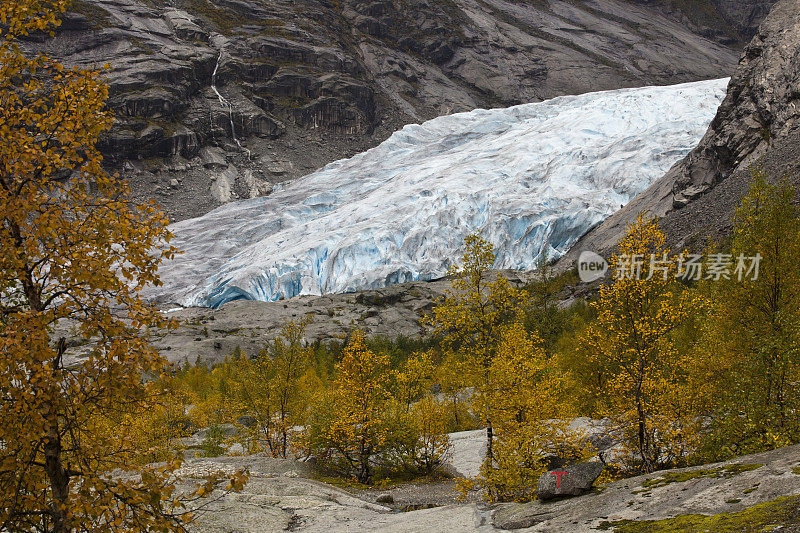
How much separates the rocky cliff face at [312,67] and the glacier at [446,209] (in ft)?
95.7

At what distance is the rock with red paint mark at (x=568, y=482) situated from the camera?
11.5m

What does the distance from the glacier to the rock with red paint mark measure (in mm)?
53235

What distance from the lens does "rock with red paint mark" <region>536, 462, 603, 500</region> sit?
1146 cm

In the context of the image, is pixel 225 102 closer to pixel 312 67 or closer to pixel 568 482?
pixel 312 67

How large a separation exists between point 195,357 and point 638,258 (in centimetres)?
5319

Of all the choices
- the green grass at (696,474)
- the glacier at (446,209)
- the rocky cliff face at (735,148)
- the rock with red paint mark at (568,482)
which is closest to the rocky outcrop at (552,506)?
the green grass at (696,474)

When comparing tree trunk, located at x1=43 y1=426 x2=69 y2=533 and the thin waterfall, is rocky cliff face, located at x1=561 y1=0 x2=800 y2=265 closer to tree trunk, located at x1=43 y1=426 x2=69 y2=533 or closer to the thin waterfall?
tree trunk, located at x1=43 y1=426 x2=69 y2=533

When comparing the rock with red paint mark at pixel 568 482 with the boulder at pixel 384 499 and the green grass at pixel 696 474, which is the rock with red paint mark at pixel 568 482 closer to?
the green grass at pixel 696 474

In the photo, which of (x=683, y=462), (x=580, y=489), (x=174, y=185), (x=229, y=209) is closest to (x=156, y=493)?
(x=580, y=489)

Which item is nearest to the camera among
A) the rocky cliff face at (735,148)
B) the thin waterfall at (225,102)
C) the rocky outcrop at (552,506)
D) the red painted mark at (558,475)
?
the rocky outcrop at (552,506)

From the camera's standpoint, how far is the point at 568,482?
11523mm

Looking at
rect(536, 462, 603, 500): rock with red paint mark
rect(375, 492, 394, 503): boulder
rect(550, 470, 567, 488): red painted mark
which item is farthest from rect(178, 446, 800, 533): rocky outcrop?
rect(375, 492, 394, 503): boulder

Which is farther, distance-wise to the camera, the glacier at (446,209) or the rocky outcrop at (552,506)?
the glacier at (446,209)

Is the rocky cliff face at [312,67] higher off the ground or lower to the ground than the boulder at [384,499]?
higher
